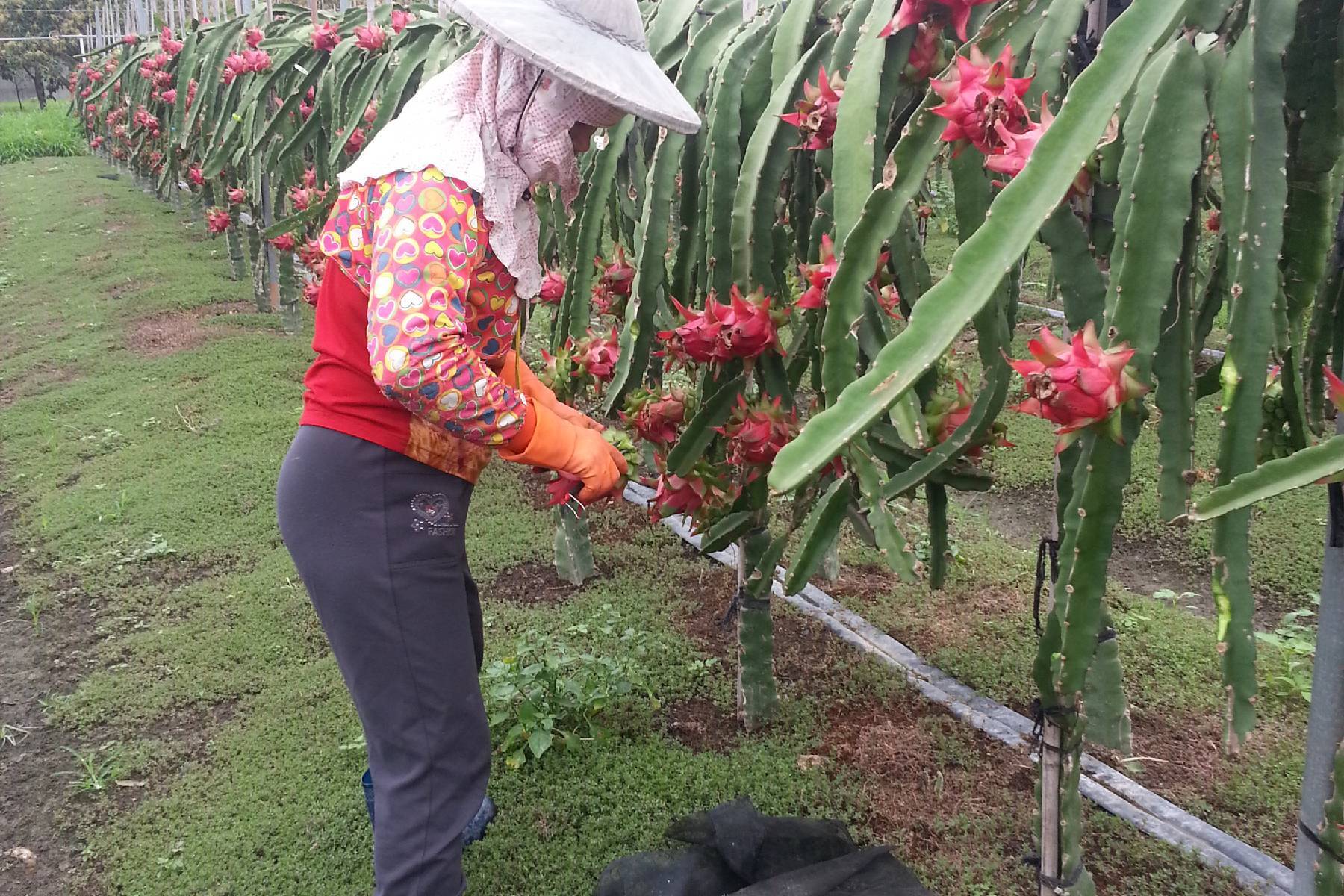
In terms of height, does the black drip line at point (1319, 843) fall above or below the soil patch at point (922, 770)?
above

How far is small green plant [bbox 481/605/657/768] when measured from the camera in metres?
2.35

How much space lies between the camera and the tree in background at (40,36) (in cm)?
2523

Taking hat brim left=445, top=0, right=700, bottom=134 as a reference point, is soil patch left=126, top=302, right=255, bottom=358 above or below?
below

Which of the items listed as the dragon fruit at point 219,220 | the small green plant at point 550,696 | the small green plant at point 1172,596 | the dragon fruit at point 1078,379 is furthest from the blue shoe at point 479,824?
the dragon fruit at point 219,220

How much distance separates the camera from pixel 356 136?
3.84 meters

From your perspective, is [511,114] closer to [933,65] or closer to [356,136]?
[933,65]

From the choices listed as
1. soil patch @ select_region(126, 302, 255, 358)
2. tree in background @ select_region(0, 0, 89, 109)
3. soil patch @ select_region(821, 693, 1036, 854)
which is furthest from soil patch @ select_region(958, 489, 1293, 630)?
tree in background @ select_region(0, 0, 89, 109)

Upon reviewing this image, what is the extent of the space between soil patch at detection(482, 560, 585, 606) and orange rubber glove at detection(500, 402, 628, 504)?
1.41 metres

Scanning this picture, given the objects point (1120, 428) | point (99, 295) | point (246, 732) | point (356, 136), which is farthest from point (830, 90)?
point (99, 295)

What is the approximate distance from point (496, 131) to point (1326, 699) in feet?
4.23

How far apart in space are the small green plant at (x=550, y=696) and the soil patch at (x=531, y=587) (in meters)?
0.50

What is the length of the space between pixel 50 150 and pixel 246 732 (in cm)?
1890

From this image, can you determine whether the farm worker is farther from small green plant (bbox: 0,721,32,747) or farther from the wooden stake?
small green plant (bbox: 0,721,32,747)

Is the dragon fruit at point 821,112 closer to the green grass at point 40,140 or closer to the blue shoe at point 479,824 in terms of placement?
the blue shoe at point 479,824
